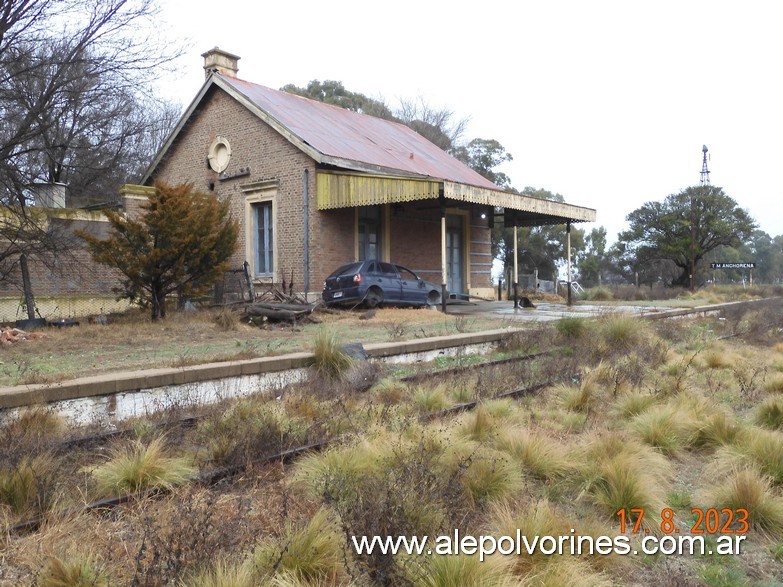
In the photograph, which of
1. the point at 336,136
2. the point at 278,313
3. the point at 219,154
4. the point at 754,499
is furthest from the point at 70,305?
the point at 754,499

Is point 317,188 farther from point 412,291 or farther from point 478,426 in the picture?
point 478,426

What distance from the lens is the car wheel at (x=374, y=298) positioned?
18109 millimetres

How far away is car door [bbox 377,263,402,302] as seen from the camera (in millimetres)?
18500

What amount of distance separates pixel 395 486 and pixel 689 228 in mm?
43761

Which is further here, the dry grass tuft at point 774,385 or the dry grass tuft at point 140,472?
the dry grass tuft at point 774,385

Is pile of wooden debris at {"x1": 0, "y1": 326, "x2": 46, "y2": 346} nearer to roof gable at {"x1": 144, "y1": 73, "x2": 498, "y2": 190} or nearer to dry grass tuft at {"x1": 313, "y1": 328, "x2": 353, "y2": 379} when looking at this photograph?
dry grass tuft at {"x1": 313, "y1": 328, "x2": 353, "y2": 379}

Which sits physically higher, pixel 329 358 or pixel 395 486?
pixel 329 358

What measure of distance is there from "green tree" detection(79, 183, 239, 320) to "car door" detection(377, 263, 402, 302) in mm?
4436

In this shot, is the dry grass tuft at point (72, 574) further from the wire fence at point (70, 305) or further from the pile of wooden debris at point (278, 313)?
the wire fence at point (70, 305)

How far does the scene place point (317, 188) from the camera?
19781 millimetres

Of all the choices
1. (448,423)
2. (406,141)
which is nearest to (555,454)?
(448,423)

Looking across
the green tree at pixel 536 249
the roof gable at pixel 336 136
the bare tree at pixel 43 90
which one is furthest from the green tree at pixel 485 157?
the bare tree at pixel 43 90

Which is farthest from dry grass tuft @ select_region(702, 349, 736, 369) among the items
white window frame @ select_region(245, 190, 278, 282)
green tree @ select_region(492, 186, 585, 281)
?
green tree @ select_region(492, 186, 585, 281)

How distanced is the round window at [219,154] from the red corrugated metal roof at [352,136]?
1886 millimetres
